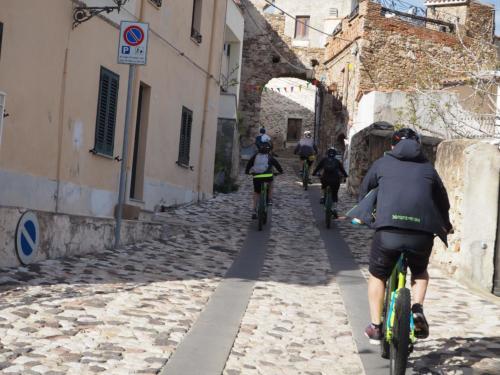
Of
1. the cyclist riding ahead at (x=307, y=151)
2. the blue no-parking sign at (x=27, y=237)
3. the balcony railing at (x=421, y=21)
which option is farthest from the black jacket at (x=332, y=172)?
the balcony railing at (x=421, y=21)

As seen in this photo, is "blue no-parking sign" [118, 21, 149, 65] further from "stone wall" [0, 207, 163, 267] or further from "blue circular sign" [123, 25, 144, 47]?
"stone wall" [0, 207, 163, 267]

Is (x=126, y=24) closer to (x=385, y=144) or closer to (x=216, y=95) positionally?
(x=216, y=95)

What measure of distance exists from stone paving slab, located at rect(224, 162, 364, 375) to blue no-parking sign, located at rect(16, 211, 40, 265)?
242cm

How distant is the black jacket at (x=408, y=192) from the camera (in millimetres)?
5305

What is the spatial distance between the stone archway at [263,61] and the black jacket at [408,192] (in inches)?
1170

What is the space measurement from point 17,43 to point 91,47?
7.37 feet

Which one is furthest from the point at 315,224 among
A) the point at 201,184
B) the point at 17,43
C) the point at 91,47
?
the point at 17,43

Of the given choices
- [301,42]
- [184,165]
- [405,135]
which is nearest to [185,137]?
[184,165]

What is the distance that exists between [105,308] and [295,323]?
1.71 metres

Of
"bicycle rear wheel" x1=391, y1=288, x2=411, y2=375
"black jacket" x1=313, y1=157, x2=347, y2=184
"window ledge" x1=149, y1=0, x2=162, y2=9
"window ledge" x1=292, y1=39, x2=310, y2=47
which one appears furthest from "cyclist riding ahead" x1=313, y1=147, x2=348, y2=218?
"window ledge" x1=292, y1=39, x2=310, y2=47

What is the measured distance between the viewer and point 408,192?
5367mm

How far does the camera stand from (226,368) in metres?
5.33

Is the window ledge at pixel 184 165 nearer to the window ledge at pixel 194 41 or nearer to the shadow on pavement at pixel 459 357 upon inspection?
the window ledge at pixel 194 41

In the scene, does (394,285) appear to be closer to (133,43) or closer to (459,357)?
(459,357)
